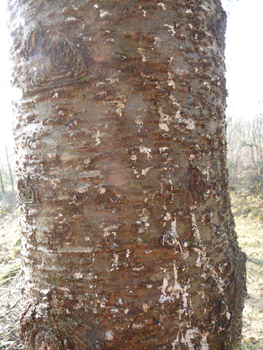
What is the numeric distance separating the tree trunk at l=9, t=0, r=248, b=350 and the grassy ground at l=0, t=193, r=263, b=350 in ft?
3.29

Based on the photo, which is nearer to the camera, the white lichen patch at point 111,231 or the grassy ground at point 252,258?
the white lichen patch at point 111,231

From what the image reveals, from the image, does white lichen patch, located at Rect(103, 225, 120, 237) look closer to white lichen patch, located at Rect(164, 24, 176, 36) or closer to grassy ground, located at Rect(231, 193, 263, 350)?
white lichen patch, located at Rect(164, 24, 176, 36)

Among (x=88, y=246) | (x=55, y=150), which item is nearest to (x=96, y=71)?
(x=55, y=150)

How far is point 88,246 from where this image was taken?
0.86 meters

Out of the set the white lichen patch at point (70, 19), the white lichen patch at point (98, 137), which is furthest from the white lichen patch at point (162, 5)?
the white lichen patch at point (98, 137)

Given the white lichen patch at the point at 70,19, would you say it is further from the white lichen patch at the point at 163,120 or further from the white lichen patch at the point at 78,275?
the white lichen patch at the point at 78,275

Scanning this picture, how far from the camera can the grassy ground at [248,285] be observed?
2531 mm

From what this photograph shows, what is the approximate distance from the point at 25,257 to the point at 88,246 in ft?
1.26

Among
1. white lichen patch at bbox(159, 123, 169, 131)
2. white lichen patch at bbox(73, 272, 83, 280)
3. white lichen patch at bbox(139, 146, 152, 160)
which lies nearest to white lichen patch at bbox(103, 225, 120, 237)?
white lichen patch at bbox(73, 272, 83, 280)

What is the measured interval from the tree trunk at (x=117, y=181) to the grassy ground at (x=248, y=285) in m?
1.00

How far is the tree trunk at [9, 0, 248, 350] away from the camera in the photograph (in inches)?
33.5

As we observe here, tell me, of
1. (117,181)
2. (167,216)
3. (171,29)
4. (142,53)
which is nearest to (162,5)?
(171,29)

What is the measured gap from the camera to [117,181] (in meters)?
0.85

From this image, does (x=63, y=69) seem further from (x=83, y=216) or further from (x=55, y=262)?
(x=55, y=262)
